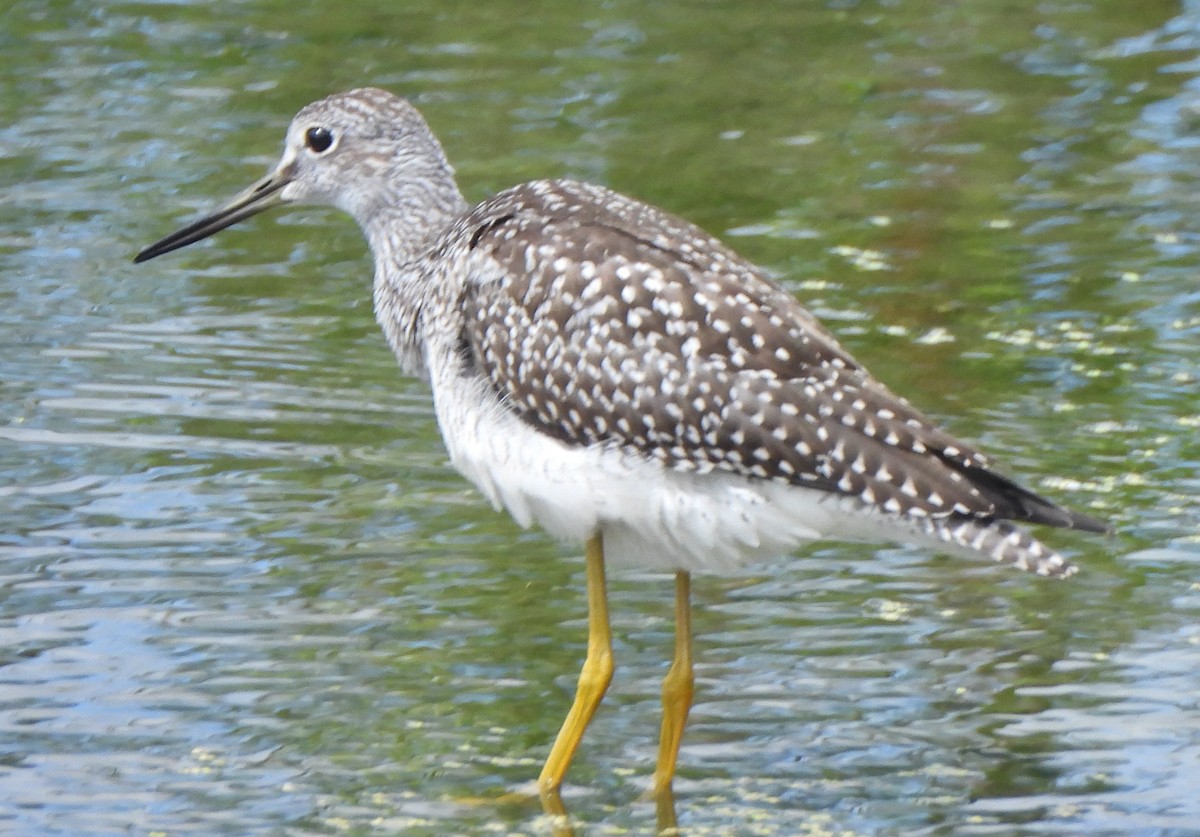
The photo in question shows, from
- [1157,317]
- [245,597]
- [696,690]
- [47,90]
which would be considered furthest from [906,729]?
[47,90]

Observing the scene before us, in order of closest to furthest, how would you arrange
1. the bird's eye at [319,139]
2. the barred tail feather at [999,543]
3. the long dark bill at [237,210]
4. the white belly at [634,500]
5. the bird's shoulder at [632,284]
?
1. the barred tail feather at [999,543]
2. the white belly at [634,500]
3. the bird's shoulder at [632,284]
4. the bird's eye at [319,139]
5. the long dark bill at [237,210]

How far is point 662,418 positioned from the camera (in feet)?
22.9

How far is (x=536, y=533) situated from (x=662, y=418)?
7.77 ft

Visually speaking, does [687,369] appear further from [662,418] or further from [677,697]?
[677,697]

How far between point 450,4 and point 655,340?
9.44 metres

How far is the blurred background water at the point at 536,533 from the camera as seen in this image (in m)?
7.29

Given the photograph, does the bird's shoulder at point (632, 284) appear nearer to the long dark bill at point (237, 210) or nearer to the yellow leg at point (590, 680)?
the yellow leg at point (590, 680)

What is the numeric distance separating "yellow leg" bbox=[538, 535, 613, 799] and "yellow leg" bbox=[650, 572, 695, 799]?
21 centimetres

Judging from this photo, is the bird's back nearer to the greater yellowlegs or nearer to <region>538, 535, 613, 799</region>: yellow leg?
the greater yellowlegs

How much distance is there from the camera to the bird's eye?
28.5 ft

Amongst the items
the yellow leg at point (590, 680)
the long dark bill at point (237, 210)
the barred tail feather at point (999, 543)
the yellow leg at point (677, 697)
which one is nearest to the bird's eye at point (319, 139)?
the long dark bill at point (237, 210)

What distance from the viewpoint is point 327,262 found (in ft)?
39.4

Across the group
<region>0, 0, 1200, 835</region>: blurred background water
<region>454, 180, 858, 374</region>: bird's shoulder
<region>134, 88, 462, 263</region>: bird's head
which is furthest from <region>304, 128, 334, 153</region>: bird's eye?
<region>0, 0, 1200, 835</region>: blurred background water

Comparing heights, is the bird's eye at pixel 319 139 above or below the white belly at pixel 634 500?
above
